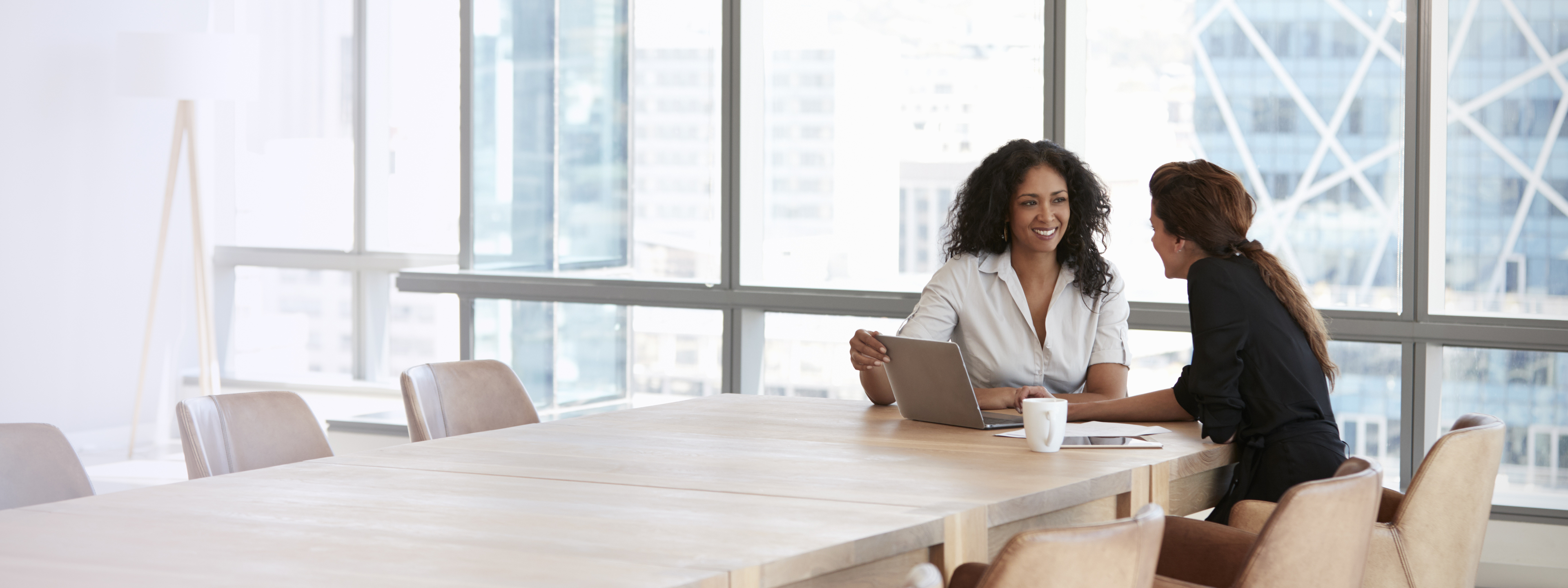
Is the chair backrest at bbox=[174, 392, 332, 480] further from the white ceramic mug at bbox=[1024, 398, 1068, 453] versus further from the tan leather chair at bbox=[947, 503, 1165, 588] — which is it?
the tan leather chair at bbox=[947, 503, 1165, 588]

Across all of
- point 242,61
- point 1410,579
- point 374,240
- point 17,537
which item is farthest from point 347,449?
point 1410,579

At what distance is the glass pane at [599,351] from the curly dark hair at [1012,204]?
176cm

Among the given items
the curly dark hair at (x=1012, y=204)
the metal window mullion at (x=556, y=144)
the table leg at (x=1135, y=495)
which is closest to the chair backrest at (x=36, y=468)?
the table leg at (x=1135, y=495)

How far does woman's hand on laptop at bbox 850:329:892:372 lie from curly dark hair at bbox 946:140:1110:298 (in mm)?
602

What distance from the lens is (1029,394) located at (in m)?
2.68

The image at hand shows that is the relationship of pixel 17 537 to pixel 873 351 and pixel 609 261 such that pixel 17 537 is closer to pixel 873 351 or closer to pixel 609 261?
pixel 873 351

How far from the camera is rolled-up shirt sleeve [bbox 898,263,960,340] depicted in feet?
10.1

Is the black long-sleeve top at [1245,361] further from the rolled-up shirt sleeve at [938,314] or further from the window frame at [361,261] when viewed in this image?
the window frame at [361,261]

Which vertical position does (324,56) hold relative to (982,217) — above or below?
above

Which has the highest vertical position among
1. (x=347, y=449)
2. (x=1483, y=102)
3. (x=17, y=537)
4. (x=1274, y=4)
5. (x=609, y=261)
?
(x=1274, y=4)

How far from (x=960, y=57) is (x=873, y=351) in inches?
83.4

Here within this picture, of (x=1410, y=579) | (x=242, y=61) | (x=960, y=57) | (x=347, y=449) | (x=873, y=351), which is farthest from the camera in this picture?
(x=242, y=61)

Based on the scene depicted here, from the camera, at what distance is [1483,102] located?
3.83 metres

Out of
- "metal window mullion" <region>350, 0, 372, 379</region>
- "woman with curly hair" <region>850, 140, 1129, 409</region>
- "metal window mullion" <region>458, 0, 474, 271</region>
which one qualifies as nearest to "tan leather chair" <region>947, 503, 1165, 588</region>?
"woman with curly hair" <region>850, 140, 1129, 409</region>
